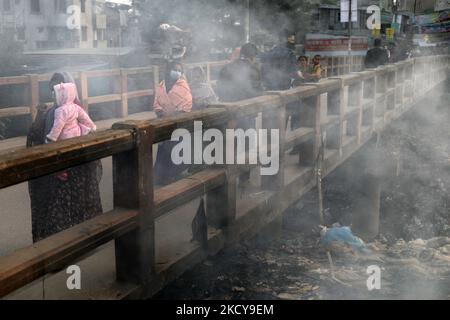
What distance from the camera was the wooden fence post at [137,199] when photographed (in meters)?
2.31

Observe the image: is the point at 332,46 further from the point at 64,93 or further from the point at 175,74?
the point at 64,93

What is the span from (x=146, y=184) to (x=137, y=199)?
8 centimetres

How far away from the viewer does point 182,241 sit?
2980 mm

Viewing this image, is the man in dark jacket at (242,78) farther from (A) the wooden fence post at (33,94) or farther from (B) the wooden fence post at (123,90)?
(B) the wooden fence post at (123,90)

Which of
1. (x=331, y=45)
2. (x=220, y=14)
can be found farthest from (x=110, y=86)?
(x=331, y=45)

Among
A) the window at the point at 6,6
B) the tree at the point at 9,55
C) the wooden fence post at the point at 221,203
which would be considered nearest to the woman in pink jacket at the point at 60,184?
the wooden fence post at the point at 221,203

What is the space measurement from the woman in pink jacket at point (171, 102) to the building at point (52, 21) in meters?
5.32

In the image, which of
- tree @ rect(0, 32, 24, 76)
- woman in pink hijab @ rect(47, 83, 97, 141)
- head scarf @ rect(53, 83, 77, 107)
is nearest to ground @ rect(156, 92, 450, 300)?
woman in pink hijab @ rect(47, 83, 97, 141)

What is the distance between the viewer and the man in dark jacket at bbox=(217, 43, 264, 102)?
5062mm

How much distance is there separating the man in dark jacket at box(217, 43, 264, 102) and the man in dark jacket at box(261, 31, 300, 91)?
2.66 ft

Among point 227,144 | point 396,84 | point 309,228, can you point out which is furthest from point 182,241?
point 396,84

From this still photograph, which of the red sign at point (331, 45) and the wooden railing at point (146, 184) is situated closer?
the wooden railing at point (146, 184)
